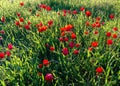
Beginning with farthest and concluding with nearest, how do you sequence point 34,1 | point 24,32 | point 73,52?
1. point 34,1
2. point 24,32
3. point 73,52

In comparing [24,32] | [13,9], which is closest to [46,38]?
[24,32]

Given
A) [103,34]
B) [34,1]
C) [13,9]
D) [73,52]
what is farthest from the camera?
[34,1]

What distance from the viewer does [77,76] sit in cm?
297

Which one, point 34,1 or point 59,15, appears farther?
point 34,1

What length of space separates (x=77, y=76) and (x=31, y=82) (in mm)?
495

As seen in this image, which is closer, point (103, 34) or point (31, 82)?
point (31, 82)

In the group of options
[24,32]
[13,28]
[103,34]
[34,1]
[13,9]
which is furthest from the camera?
[34,1]

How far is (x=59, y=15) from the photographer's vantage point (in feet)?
15.0

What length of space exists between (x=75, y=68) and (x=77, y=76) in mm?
91

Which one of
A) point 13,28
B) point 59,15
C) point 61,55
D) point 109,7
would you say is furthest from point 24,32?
point 109,7

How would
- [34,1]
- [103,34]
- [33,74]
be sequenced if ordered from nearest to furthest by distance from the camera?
[33,74], [103,34], [34,1]

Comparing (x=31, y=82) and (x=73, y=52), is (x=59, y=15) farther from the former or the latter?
(x=31, y=82)

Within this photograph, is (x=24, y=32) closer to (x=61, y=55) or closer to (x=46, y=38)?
(x=46, y=38)

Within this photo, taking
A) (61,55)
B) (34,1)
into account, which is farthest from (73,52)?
(34,1)
